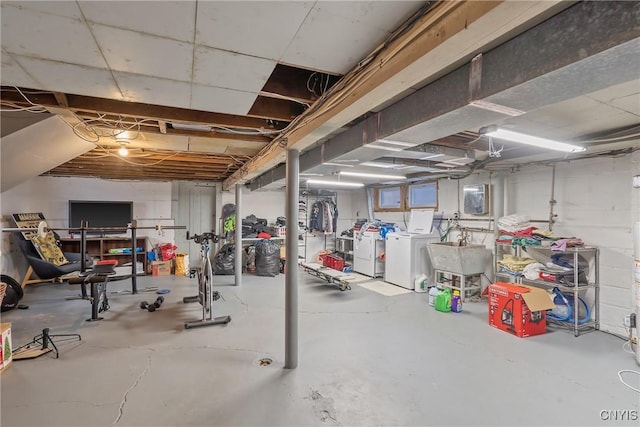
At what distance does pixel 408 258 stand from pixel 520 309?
224cm

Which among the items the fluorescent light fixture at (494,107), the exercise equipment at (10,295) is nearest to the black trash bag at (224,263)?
the exercise equipment at (10,295)

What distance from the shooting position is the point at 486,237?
201 inches

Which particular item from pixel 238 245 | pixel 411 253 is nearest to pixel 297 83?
pixel 411 253

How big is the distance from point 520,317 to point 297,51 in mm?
3698

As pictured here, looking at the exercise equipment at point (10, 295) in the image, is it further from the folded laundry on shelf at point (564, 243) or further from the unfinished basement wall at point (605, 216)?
the unfinished basement wall at point (605, 216)

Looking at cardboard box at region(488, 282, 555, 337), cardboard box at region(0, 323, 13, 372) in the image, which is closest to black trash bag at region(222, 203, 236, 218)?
cardboard box at region(0, 323, 13, 372)

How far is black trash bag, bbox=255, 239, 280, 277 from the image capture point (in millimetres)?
6691

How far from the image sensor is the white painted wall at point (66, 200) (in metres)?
5.41

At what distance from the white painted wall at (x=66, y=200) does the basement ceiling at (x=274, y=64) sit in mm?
4167

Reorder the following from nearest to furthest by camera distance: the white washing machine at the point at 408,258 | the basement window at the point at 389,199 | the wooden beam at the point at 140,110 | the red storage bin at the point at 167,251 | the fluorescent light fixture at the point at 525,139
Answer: the wooden beam at the point at 140,110, the fluorescent light fixture at the point at 525,139, the white washing machine at the point at 408,258, the red storage bin at the point at 167,251, the basement window at the point at 389,199

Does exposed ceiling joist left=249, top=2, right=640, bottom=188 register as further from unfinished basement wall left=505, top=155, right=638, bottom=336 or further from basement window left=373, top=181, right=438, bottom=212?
basement window left=373, top=181, right=438, bottom=212

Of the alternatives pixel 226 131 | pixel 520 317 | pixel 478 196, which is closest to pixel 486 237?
pixel 478 196

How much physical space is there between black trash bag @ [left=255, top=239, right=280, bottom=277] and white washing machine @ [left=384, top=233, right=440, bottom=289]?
2.55 m

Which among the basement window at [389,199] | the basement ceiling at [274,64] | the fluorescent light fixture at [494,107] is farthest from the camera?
the basement window at [389,199]
